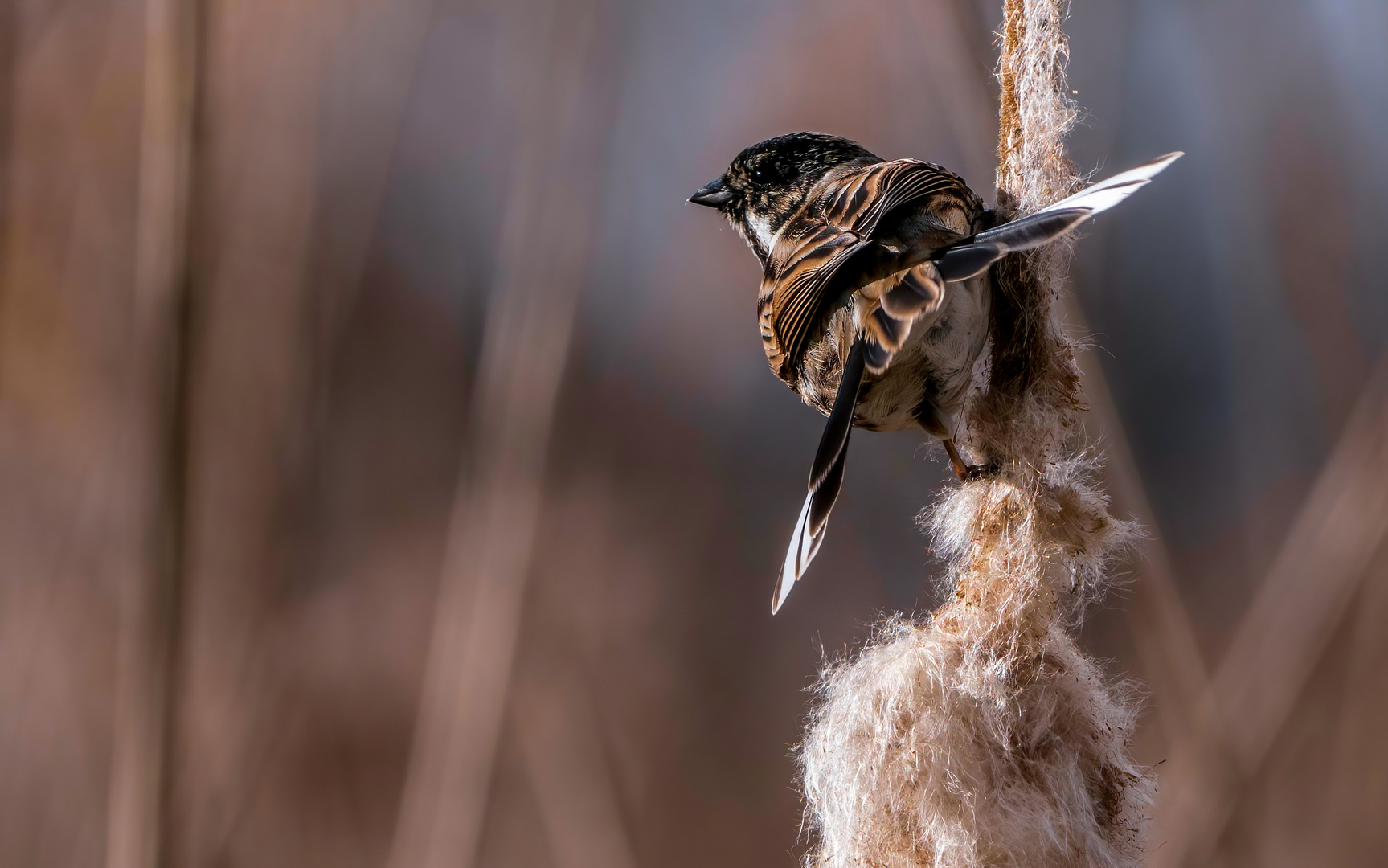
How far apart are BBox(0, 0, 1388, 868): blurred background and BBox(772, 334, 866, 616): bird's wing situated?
612mm

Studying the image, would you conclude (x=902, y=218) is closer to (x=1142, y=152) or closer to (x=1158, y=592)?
(x=1158, y=592)

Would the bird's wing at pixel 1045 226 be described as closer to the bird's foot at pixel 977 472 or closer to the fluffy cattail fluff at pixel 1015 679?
the fluffy cattail fluff at pixel 1015 679

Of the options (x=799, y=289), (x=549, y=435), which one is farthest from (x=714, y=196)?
(x=549, y=435)

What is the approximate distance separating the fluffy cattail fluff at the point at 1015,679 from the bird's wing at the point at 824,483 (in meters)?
0.11

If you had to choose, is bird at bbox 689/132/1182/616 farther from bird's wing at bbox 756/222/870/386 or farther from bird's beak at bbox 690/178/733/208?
bird's beak at bbox 690/178/733/208

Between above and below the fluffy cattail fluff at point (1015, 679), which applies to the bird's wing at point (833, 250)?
above

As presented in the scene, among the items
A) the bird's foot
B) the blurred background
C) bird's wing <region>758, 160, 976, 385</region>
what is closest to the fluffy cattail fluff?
the bird's foot

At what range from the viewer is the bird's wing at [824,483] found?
79 centimetres

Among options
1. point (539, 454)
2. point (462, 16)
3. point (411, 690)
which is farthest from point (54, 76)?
point (411, 690)

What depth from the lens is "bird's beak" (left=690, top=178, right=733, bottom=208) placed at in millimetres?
1467

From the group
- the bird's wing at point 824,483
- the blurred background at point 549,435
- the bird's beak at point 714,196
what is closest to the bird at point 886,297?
the bird's wing at point 824,483

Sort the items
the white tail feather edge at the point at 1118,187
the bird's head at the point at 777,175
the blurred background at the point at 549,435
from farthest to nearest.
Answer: the blurred background at the point at 549,435 → the bird's head at the point at 777,175 → the white tail feather edge at the point at 1118,187

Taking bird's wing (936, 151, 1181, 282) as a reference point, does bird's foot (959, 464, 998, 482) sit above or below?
below

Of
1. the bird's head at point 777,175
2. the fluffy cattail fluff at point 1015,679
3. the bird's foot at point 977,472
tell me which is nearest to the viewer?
the fluffy cattail fluff at point 1015,679
